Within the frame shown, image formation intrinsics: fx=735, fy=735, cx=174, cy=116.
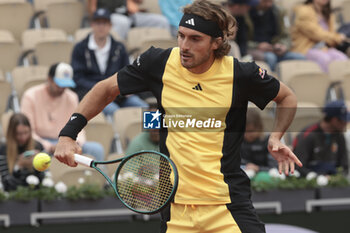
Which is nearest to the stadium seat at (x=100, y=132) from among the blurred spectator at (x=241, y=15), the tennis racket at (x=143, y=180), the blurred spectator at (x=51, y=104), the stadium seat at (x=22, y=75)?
the blurred spectator at (x=51, y=104)

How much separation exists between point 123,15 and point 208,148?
6.20 meters

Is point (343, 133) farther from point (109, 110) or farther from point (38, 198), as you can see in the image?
point (38, 198)

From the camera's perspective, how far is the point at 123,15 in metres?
9.95

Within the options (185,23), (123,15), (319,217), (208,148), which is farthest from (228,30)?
(123,15)

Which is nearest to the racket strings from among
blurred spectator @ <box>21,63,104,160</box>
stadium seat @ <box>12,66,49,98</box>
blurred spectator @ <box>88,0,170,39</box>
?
blurred spectator @ <box>21,63,104,160</box>

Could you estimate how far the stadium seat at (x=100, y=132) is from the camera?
25.6 feet

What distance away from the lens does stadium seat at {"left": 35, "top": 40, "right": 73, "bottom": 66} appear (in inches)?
352

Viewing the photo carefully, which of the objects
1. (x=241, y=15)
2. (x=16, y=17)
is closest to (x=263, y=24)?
(x=241, y=15)

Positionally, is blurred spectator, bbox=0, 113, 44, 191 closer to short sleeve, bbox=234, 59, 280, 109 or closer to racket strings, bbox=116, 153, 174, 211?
racket strings, bbox=116, 153, 174, 211

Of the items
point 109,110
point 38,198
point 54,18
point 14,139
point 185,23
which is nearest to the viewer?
point 185,23

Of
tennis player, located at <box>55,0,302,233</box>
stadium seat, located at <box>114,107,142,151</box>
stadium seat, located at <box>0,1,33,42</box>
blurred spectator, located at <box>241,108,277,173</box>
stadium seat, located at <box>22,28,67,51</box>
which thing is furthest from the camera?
stadium seat, located at <box>0,1,33,42</box>

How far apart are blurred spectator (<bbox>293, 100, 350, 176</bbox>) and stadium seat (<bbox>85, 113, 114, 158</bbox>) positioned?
197 centimetres

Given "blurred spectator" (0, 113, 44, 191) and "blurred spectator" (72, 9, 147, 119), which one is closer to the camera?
"blurred spectator" (0, 113, 44, 191)

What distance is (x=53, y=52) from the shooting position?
29.6ft
